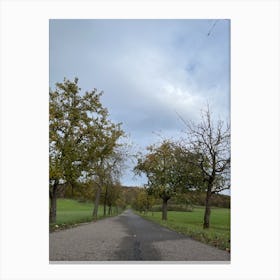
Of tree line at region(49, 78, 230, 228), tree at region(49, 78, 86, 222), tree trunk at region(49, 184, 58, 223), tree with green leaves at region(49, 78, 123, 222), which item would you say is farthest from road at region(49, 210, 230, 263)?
tree trunk at region(49, 184, 58, 223)

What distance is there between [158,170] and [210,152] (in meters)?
6.47

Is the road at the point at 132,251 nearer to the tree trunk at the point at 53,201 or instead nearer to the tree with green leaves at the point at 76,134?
the tree with green leaves at the point at 76,134

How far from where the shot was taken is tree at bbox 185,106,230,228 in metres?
8.13

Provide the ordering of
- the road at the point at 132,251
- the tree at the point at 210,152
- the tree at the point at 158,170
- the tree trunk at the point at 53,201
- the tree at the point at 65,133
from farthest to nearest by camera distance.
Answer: the tree at the point at 158,170 < the tree trunk at the point at 53,201 < the tree at the point at 65,133 < the tree at the point at 210,152 < the road at the point at 132,251

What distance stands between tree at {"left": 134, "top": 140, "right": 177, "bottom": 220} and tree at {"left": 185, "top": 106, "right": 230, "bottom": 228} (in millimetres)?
2368

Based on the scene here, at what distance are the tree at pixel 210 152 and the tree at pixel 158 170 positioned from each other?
2368mm

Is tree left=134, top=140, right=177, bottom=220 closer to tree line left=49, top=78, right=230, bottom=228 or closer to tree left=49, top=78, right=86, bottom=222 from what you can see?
tree line left=49, top=78, right=230, bottom=228

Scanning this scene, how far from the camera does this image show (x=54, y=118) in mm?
9430

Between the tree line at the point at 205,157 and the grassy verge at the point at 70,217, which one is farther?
the grassy verge at the point at 70,217

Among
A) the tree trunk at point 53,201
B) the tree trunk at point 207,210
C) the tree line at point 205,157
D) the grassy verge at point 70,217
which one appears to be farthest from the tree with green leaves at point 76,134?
the tree trunk at point 207,210

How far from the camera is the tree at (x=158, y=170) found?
12.3 m

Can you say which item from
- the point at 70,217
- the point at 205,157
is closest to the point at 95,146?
the point at 205,157

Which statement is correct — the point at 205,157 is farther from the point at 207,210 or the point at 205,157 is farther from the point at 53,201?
the point at 53,201
